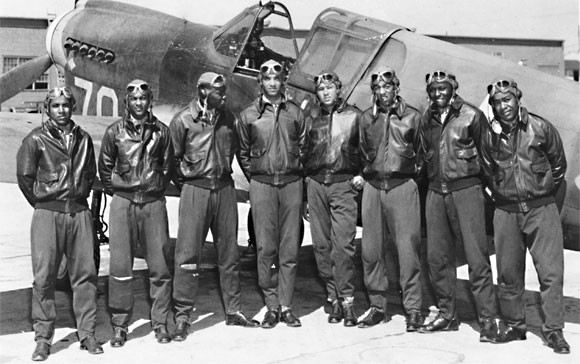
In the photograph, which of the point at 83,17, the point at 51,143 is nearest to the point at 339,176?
the point at 51,143

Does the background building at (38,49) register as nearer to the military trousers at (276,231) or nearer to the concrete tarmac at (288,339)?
the concrete tarmac at (288,339)

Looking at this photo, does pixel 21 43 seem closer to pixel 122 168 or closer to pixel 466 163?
pixel 122 168

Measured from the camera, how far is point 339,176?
255 inches

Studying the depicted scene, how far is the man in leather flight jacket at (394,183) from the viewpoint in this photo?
6207 millimetres

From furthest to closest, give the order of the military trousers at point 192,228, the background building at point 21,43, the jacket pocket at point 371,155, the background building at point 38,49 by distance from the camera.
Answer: the background building at point 21,43, the background building at point 38,49, the jacket pocket at point 371,155, the military trousers at point 192,228

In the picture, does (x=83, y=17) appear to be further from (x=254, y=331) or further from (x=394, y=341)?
(x=394, y=341)

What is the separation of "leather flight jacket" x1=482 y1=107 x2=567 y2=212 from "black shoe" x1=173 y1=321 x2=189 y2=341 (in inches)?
108

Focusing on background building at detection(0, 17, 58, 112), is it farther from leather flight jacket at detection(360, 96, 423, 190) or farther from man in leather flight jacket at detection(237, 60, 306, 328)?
leather flight jacket at detection(360, 96, 423, 190)

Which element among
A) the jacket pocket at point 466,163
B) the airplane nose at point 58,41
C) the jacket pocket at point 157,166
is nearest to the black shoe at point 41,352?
the jacket pocket at point 157,166

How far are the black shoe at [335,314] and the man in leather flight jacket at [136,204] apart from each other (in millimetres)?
1476

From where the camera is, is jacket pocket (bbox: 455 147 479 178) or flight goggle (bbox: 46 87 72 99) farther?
jacket pocket (bbox: 455 147 479 178)

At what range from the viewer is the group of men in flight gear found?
5.68 metres

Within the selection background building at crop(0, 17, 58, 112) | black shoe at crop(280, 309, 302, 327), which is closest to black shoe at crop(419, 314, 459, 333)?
black shoe at crop(280, 309, 302, 327)

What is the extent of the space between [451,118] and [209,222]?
220 centimetres
